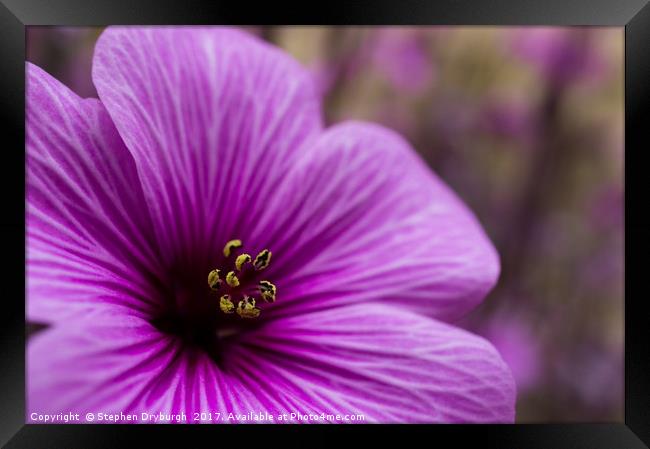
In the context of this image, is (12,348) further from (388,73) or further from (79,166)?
(388,73)

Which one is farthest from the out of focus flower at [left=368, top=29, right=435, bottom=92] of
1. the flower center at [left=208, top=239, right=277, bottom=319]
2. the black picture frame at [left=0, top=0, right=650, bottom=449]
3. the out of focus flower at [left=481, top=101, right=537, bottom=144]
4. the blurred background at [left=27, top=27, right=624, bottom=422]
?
the flower center at [left=208, top=239, right=277, bottom=319]

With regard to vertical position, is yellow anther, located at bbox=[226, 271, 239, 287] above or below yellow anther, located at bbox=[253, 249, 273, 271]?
below

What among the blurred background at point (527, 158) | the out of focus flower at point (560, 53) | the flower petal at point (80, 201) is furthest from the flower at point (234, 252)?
the out of focus flower at point (560, 53)

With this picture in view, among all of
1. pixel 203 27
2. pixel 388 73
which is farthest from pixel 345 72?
pixel 203 27

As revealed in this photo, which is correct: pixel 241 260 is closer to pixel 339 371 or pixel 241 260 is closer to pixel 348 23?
pixel 339 371

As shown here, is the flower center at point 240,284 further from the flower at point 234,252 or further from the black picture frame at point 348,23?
the black picture frame at point 348,23

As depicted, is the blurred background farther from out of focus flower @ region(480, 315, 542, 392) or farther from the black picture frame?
the black picture frame

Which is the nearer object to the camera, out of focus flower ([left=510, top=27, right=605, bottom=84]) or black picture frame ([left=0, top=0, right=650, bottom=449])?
black picture frame ([left=0, top=0, right=650, bottom=449])
